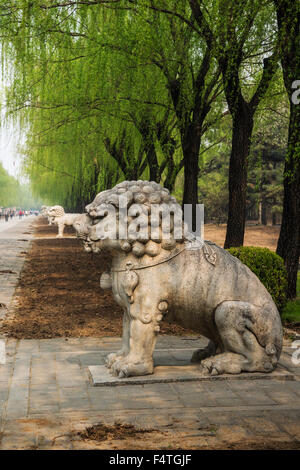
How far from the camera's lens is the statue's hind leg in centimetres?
507

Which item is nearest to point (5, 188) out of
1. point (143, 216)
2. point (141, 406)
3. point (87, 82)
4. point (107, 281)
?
point (87, 82)

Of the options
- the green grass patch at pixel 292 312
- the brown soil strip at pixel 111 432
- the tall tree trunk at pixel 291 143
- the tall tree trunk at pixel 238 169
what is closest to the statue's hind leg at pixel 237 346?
the brown soil strip at pixel 111 432

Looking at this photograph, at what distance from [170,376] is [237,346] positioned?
671 millimetres

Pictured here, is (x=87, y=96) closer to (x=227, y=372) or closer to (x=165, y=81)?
(x=165, y=81)

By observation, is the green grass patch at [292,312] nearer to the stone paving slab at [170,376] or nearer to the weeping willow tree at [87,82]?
the stone paving slab at [170,376]

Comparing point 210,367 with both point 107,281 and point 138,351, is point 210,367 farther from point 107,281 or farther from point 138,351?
point 107,281

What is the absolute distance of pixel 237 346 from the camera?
515cm

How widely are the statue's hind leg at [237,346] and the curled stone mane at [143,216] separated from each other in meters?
0.78

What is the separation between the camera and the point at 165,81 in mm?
12844

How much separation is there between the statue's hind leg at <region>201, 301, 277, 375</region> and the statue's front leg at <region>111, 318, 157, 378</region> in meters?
0.58

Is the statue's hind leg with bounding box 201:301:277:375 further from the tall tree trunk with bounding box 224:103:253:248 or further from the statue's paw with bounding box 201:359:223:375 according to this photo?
the tall tree trunk with bounding box 224:103:253:248

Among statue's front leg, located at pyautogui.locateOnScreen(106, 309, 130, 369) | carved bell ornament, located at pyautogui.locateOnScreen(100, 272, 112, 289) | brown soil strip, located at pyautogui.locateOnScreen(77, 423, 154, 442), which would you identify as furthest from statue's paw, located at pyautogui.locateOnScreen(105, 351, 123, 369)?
brown soil strip, located at pyautogui.locateOnScreen(77, 423, 154, 442)

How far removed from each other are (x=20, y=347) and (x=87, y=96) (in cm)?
746

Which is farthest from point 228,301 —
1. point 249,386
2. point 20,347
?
point 20,347
